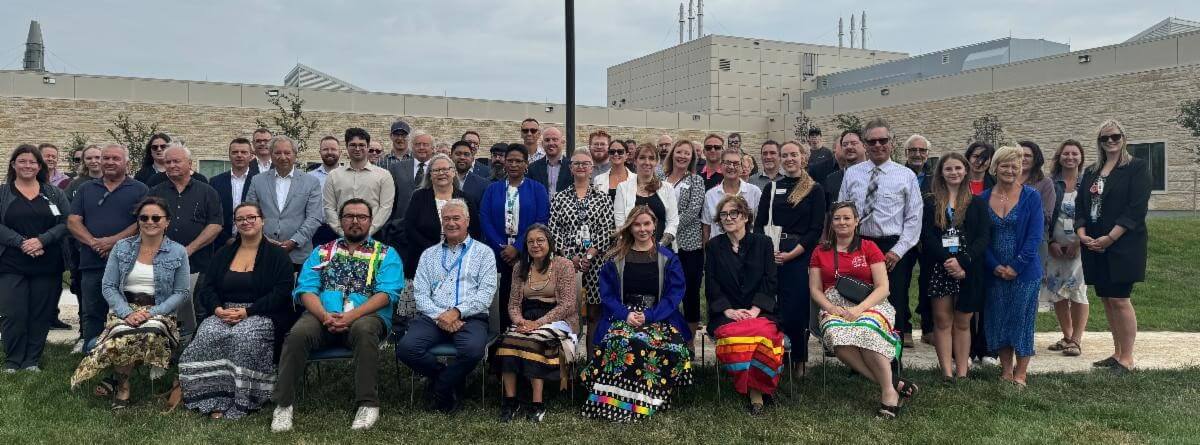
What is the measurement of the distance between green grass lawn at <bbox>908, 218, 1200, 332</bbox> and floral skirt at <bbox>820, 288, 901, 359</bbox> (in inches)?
117

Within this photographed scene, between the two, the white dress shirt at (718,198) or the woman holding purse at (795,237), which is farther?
the white dress shirt at (718,198)

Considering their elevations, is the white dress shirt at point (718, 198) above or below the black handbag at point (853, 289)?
above

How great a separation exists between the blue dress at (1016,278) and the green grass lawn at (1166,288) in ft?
7.62

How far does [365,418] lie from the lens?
4949 millimetres

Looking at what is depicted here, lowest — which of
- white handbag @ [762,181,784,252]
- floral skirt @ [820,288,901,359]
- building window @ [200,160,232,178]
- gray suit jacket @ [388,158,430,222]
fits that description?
floral skirt @ [820,288,901,359]

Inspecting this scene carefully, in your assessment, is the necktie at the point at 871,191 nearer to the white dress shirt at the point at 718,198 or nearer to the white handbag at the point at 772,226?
the white handbag at the point at 772,226

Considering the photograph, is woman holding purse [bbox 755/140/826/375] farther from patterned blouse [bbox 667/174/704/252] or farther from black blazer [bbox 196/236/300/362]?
black blazer [bbox 196/236/300/362]

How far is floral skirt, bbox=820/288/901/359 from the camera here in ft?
16.9

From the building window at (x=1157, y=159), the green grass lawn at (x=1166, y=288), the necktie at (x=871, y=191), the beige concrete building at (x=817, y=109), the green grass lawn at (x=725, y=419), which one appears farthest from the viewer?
the building window at (x=1157, y=159)

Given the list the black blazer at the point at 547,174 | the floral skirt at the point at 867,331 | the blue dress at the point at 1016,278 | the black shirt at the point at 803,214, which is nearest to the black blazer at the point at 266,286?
the black blazer at the point at 547,174

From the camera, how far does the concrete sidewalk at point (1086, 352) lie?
646cm

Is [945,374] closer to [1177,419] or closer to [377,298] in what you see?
[1177,419]

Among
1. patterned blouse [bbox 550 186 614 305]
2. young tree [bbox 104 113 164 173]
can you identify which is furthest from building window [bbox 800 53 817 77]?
patterned blouse [bbox 550 186 614 305]

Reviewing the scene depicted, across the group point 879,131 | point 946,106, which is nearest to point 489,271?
point 879,131
